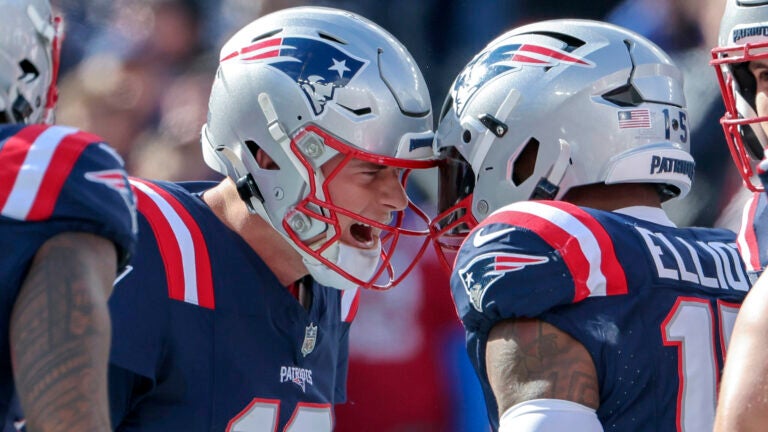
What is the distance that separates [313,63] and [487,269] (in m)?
0.85

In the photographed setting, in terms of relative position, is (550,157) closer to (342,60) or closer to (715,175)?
(342,60)

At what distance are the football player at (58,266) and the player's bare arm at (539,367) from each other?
0.67 m

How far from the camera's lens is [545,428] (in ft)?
6.17

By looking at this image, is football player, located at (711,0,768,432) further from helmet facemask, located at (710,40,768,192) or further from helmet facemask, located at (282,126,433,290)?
helmet facemask, located at (282,126,433,290)

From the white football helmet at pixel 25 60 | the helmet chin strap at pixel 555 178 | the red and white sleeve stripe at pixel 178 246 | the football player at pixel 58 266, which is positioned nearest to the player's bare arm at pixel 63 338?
the football player at pixel 58 266

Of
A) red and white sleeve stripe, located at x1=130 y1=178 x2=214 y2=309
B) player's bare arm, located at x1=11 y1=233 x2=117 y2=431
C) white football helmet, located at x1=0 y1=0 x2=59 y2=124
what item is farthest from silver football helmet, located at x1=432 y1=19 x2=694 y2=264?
player's bare arm, located at x1=11 y1=233 x2=117 y2=431

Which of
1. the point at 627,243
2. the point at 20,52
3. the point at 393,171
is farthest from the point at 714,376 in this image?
the point at 20,52

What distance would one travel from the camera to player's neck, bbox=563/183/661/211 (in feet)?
7.59

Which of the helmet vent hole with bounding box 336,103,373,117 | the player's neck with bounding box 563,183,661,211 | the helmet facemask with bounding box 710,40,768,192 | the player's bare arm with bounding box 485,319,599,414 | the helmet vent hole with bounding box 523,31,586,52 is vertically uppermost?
the helmet vent hole with bounding box 523,31,586,52

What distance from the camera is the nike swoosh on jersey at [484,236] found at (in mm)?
2010

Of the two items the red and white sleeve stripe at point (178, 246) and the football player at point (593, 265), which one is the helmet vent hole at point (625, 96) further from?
the red and white sleeve stripe at point (178, 246)

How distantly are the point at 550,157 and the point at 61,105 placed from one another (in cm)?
241

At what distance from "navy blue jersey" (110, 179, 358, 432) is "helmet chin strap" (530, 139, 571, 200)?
0.67 m

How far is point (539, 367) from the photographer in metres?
1.92
